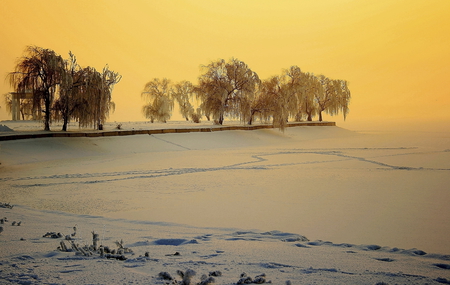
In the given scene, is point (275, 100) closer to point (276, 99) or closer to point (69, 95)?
point (276, 99)

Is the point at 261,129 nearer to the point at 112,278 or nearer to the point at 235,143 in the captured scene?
the point at 235,143

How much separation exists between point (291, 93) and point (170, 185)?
25.1m

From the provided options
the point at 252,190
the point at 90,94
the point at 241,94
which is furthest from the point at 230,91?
Answer: the point at 252,190

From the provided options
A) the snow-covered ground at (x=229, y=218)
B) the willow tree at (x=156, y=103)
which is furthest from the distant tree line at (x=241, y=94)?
the snow-covered ground at (x=229, y=218)

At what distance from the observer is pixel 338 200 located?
8.11 meters

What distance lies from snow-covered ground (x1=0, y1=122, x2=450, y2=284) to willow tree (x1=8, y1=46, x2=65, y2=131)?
16.1 ft

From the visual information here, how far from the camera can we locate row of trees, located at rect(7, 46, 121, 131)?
64.6 ft

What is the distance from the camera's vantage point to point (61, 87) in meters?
20.2

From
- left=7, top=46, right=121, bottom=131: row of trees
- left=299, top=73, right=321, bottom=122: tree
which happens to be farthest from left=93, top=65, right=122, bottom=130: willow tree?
left=299, top=73, right=321, bottom=122: tree

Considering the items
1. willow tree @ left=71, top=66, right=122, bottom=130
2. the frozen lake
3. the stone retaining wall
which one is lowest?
the frozen lake

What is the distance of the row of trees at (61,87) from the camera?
1969 cm

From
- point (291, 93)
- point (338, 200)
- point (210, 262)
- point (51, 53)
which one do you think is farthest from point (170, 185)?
point (291, 93)

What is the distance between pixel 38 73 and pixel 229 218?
16.7 m

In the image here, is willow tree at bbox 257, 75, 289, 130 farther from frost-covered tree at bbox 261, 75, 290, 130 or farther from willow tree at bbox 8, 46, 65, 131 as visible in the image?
willow tree at bbox 8, 46, 65, 131
